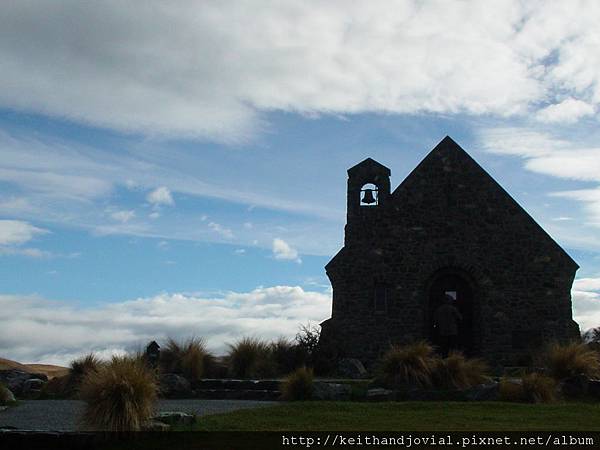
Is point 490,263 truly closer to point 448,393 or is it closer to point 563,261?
point 563,261

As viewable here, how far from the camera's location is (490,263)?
25.1m

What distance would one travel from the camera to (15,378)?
64.4 feet

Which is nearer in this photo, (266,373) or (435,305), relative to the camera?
(266,373)

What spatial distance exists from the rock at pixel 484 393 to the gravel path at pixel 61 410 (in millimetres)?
3851

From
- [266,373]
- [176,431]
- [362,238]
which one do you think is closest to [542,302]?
[362,238]

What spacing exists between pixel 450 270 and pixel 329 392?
1129 centimetres

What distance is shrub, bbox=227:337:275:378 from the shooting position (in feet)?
66.0

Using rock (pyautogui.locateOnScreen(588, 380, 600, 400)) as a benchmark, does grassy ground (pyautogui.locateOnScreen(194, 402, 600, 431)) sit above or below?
below

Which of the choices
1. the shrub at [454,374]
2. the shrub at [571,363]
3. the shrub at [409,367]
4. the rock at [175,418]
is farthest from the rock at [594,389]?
the rock at [175,418]

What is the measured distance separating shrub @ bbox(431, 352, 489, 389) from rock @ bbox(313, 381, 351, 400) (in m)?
1.90

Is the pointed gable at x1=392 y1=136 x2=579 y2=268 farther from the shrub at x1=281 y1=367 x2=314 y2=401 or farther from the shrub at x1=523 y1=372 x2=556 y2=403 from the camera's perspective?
the shrub at x1=281 y1=367 x2=314 y2=401

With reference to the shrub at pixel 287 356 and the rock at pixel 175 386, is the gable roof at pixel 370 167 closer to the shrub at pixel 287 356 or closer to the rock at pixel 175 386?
the shrub at pixel 287 356

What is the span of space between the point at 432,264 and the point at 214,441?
636 inches

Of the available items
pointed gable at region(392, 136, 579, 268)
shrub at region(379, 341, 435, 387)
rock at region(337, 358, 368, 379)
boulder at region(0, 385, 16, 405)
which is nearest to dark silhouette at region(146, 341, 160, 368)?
boulder at region(0, 385, 16, 405)
